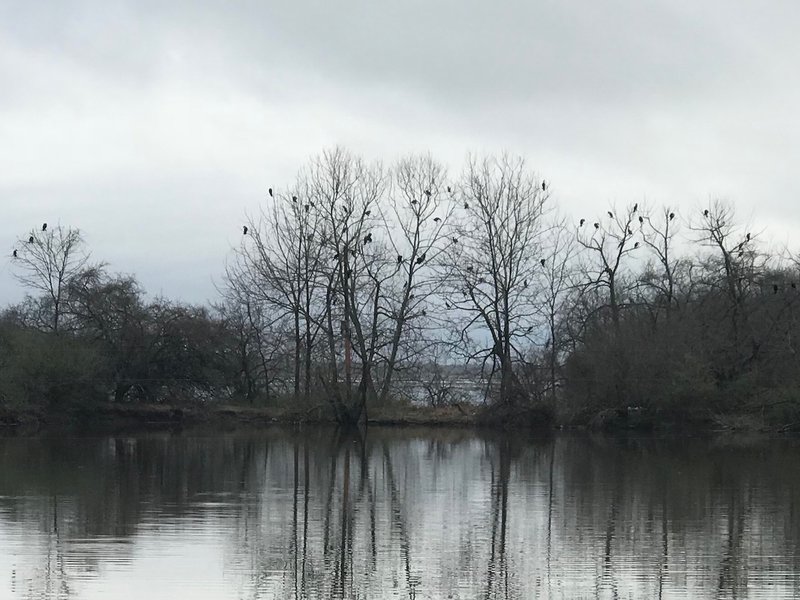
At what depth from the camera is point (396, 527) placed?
1395cm

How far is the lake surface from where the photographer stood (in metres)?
10.1

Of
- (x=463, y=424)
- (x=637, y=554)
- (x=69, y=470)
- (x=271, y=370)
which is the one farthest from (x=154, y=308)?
(x=637, y=554)

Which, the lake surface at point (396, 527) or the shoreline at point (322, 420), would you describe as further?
the shoreline at point (322, 420)

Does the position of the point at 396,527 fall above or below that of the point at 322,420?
below

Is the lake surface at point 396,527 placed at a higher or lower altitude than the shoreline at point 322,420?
lower

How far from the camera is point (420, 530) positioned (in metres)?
13.7

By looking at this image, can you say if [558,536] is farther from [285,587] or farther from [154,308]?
[154,308]

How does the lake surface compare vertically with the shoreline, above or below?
below

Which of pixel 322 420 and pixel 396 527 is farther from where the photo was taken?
pixel 322 420

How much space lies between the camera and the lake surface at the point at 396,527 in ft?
33.1

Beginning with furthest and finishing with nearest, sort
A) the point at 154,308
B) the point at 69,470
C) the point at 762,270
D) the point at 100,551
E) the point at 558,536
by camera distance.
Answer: the point at 154,308 < the point at 762,270 < the point at 69,470 < the point at 558,536 < the point at 100,551

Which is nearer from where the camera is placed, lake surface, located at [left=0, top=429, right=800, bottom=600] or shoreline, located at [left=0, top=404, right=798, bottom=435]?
lake surface, located at [left=0, top=429, right=800, bottom=600]

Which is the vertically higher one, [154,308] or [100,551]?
[154,308]

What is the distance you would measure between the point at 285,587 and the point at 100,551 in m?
2.90
